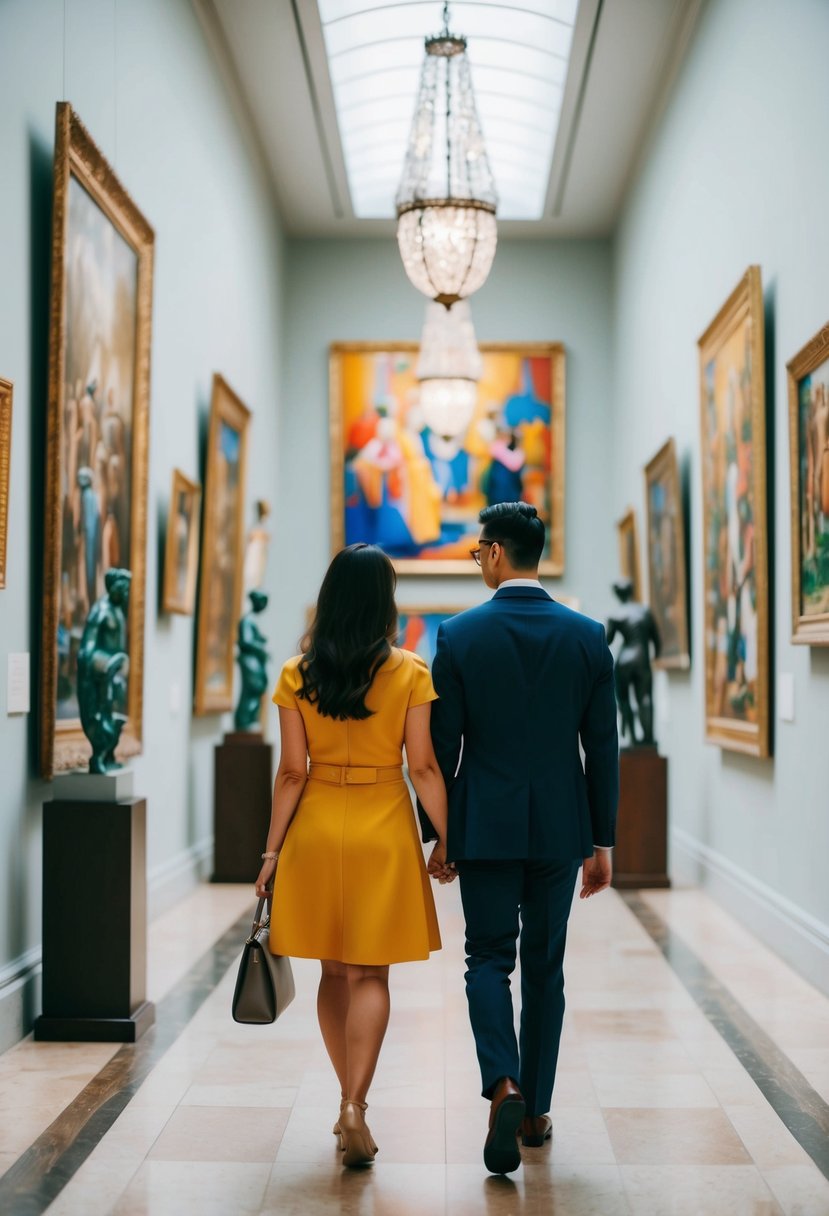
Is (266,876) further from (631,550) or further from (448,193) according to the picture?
(631,550)

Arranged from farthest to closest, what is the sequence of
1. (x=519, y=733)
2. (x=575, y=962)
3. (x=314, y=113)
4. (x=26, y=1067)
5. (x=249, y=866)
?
(x=314, y=113), (x=249, y=866), (x=575, y=962), (x=26, y=1067), (x=519, y=733)

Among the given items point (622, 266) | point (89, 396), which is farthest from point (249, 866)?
point (622, 266)

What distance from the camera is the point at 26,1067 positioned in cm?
623

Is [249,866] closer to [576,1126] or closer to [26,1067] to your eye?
Result: [26,1067]

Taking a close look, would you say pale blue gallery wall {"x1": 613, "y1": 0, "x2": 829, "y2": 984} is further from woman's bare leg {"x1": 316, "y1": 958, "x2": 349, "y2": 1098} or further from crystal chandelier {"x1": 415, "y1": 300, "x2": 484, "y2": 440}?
woman's bare leg {"x1": 316, "y1": 958, "x2": 349, "y2": 1098}

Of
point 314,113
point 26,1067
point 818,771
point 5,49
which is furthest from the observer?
point 314,113

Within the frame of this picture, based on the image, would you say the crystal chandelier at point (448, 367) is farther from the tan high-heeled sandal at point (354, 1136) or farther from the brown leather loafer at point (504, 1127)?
the brown leather loafer at point (504, 1127)

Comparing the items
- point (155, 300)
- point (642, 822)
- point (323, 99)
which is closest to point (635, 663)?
point (642, 822)

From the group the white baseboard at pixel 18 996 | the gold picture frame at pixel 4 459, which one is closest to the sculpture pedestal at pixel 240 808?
the white baseboard at pixel 18 996

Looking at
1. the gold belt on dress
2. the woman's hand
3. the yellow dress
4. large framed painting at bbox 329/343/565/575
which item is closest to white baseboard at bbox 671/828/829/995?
the yellow dress

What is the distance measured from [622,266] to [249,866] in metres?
9.76

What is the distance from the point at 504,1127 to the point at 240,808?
7981 mm

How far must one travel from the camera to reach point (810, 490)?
8.10 meters

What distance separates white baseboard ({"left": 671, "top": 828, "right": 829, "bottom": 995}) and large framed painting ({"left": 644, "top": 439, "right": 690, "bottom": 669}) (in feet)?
6.13
